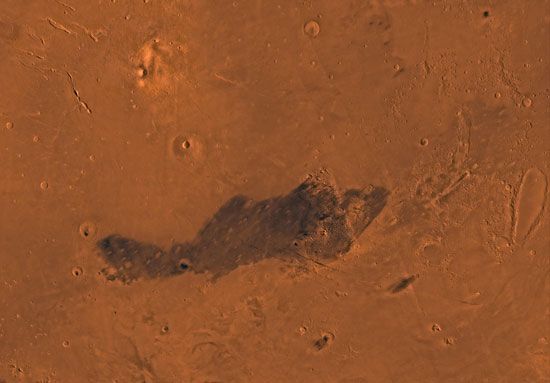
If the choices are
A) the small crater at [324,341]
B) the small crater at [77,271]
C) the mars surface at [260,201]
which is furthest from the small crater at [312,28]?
the small crater at [77,271]

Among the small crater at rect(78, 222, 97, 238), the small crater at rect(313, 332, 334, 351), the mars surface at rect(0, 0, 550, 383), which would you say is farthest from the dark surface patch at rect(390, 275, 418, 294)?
the small crater at rect(78, 222, 97, 238)

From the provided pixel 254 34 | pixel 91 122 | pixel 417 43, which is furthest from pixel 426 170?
pixel 91 122

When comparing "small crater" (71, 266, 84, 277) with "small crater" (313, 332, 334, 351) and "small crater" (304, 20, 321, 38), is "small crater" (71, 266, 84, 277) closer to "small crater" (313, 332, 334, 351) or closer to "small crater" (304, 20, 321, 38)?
"small crater" (313, 332, 334, 351)

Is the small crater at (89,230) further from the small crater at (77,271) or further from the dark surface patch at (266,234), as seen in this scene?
the small crater at (77,271)

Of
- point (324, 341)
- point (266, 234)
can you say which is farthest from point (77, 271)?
point (324, 341)

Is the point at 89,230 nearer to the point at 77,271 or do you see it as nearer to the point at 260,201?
the point at 77,271
